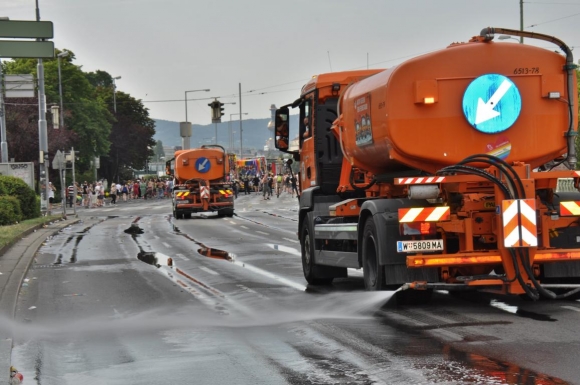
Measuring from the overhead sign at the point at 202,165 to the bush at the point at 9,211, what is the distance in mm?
10277

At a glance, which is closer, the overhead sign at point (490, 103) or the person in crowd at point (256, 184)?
the overhead sign at point (490, 103)

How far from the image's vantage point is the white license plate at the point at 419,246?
11352 millimetres

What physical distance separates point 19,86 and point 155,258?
25.6m

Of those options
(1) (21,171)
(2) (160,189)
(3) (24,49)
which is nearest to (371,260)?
(3) (24,49)

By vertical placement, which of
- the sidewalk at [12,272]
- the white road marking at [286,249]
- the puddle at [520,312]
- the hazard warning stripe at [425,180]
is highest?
the hazard warning stripe at [425,180]

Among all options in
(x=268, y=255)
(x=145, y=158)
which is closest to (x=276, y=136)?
(x=268, y=255)

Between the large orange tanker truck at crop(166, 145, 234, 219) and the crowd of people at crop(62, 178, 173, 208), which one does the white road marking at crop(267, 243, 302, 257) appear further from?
the crowd of people at crop(62, 178, 173, 208)

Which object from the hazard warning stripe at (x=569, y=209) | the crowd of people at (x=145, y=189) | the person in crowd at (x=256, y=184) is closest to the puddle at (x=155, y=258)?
the hazard warning stripe at (x=569, y=209)

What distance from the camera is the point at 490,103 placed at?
11.7 metres

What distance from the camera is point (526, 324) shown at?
10203 mm

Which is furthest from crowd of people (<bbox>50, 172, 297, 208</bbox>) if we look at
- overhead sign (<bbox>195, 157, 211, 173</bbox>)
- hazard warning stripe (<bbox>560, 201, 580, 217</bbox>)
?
→ hazard warning stripe (<bbox>560, 201, 580, 217</bbox>)

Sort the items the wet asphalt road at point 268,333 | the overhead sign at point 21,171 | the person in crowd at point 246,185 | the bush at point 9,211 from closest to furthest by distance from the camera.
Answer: the wet asphalt road at point 268,333 → the bush at point 9,211 → the overhead sign at point 21,171 → the person in crowd at point 246,185

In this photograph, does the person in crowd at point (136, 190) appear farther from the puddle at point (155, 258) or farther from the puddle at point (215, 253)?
the puddle at point (155, 258)

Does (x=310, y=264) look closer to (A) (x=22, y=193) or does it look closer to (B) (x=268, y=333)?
(B) (x=268, y=333)
